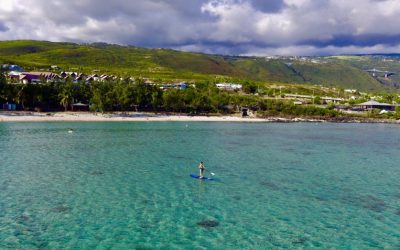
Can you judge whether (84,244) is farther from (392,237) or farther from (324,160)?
(324,160)

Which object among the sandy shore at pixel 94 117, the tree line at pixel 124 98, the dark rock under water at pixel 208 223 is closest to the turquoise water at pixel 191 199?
the dark rock under water at pixel 208 223

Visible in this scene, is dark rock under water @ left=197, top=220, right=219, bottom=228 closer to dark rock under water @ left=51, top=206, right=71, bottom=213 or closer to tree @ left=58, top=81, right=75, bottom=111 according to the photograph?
dark rock under water @ left=51, top=206, right=71, bottom=213

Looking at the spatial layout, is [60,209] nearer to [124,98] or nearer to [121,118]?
[121,118]

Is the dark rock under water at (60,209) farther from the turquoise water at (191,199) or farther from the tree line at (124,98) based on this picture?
the tree line at (124,98)

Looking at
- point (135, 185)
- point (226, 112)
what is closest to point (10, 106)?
point (226, 112)

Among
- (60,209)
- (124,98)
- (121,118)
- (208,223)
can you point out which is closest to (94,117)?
(121,118)
